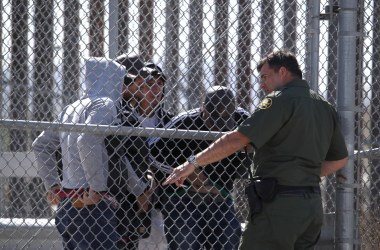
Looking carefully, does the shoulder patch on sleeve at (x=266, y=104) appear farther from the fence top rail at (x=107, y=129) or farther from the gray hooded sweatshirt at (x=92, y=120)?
the gray hooded sweatshirt at (x=92, y=120)

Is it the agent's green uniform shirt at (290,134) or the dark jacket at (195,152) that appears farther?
the dark jacket at (195,152)

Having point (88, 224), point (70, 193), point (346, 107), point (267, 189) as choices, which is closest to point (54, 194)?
point (70, 193)

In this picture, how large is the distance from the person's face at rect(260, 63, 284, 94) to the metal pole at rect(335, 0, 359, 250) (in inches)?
22.1

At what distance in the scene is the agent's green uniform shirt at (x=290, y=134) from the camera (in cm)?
491

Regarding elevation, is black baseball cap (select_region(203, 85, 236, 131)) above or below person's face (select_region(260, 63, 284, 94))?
below

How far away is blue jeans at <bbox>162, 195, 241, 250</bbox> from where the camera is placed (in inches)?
237

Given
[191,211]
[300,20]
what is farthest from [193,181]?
[300,20]

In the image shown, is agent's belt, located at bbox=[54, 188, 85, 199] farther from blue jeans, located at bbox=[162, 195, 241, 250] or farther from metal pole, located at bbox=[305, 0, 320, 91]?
metal pole, located at bbox=[305, 0, 320, 91]

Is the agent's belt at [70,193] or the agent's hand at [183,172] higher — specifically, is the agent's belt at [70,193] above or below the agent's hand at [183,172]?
below

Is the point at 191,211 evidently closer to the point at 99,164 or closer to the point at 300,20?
the point at 99,164

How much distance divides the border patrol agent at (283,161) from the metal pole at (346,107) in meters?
0.45

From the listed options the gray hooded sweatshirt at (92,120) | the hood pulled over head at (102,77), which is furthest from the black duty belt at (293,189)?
the hood pulled over head at (102,77)

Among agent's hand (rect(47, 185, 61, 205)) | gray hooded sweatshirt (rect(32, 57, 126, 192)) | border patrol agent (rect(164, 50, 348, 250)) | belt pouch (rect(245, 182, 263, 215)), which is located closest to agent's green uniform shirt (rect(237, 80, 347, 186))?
border patrol agent (rect(164, 50, 348, 250))

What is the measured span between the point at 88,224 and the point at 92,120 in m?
0.65
